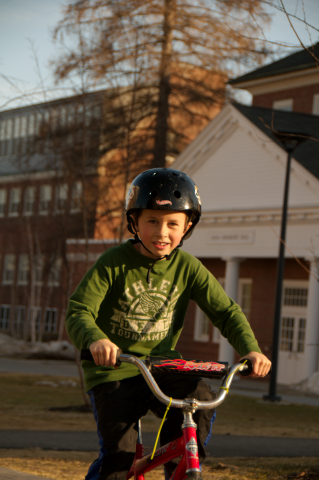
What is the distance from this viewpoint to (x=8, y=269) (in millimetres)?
45438

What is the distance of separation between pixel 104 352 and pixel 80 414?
8.07m

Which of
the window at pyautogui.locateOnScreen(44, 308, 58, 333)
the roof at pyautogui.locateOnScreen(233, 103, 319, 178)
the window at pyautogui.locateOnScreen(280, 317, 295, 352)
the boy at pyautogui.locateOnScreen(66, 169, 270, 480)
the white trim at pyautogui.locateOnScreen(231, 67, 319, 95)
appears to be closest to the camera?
the boy at pyautogui.locateOnScreen(66, 169, 270, 480)

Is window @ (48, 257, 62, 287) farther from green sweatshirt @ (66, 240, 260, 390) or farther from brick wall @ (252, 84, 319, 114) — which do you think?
green sweatshirt @ (66, 240, 260, 390)

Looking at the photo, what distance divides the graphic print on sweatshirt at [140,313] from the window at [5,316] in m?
42.2

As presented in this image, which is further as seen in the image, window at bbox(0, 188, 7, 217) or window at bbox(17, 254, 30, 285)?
window at bbox(0, 188, 7, 217)

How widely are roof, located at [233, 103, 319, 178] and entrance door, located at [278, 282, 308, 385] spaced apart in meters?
4.43

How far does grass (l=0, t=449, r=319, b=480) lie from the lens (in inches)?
227

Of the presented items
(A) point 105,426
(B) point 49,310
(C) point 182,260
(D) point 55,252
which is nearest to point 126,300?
(C) point 182,260

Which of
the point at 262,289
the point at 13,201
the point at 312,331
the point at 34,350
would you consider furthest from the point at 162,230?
the point at 13,201

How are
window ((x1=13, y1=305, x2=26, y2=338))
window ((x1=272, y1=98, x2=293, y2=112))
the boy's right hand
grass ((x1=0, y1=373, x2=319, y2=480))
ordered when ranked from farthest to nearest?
window ((x1=13, y1=305, x2=26, y2=338)) < window ((x1=272, y1=98, x2=293, y2=112)) < grass ((x1=0, y1=373, x2=319, y2=480)) < the boy's right hand

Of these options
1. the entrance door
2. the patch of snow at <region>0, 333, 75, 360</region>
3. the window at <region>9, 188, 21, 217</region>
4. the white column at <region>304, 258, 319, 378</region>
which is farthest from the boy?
the window at <region>9, 188, 21, 217</region>

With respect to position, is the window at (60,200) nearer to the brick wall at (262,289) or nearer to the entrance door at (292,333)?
the brick wall at (262,289)

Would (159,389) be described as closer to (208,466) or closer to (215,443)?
(208,466)

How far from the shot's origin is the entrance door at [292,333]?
22703 millimetres
